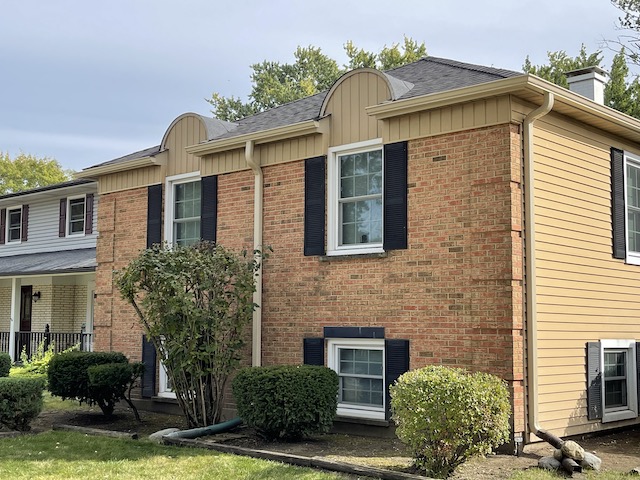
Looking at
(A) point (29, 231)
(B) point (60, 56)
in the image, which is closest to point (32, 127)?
(A) point (29, 231)

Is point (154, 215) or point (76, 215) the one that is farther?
point (76, 215)

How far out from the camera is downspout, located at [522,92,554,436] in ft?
30.3

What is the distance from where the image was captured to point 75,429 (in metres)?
11.5

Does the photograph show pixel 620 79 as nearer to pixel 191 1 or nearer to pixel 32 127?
pixel 191 1

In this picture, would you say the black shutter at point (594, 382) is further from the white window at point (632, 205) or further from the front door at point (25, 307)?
the front door at point (25, 307)

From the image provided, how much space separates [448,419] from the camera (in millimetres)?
7824

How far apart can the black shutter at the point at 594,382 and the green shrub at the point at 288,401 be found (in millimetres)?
3518

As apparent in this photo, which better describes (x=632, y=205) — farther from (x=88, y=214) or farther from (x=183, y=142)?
(x=88, y=214)

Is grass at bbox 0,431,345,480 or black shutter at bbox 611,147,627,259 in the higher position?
black shutter at bbox 611,147,627,259

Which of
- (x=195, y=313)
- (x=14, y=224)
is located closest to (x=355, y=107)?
(x=195, y=313)

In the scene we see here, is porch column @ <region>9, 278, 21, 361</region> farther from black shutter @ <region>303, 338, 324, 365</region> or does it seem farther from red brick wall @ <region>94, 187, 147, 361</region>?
black shutter @ <region>303, 338, 324, 365</region>

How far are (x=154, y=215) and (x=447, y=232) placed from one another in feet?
20.5

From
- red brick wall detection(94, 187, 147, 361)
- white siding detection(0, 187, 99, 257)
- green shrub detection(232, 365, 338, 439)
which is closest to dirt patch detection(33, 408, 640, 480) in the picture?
green shrub detection(232, 365, 338, 439)

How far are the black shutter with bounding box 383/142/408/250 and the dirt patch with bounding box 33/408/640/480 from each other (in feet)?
8.81
